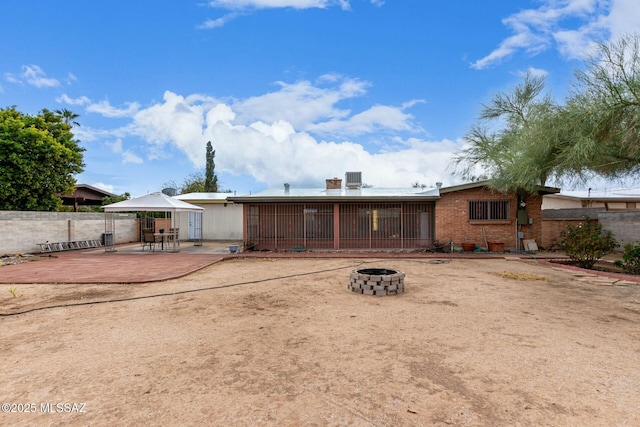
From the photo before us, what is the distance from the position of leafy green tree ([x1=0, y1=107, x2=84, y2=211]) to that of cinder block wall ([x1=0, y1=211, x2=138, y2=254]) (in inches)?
97.1

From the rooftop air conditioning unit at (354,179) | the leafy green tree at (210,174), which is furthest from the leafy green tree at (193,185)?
the rooftop air conditioning unit at (354,179)

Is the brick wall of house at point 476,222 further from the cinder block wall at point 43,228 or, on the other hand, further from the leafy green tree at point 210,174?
the leafy green tree at point 210,174

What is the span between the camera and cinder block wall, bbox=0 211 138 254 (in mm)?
12250

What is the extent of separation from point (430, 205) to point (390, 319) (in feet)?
34.3

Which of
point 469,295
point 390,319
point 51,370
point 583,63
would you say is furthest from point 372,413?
point 583,63

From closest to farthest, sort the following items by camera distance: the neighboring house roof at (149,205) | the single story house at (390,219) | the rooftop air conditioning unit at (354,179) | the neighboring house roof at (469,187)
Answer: the neighboring house roof at (149,205) < the neighboring house roof at (469,187) < the single story house at (390,219) < the rooftop air conditioning unit at (354,179)

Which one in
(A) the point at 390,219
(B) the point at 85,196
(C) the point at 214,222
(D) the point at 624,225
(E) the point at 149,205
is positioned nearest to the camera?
(D) the point at 624,225

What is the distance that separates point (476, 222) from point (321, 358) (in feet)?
41.0

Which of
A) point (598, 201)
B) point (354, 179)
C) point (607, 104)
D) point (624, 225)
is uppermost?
point (607, 104)

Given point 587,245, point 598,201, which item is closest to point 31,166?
point 587,245

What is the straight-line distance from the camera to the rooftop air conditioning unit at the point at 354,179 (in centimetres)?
1877

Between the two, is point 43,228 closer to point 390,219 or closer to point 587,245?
point 390,219

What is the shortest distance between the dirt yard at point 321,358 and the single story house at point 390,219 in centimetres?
723

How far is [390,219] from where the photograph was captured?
48.4ft
